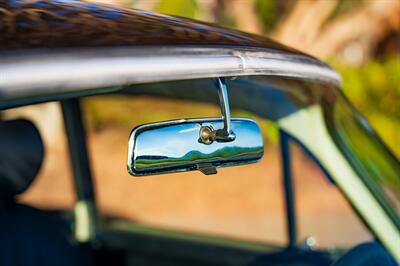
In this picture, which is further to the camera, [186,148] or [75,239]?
[75,239]

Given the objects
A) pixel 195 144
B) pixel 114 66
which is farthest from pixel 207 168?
pixel 114 66

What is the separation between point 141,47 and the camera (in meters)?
1.38

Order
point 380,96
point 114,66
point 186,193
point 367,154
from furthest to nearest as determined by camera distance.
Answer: point 380,96, point 186,193, point 367,154, point 114,66

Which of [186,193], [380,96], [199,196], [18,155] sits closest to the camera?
[18,155]

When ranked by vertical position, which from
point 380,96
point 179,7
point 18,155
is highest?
point 179,7

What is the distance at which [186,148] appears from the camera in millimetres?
1443

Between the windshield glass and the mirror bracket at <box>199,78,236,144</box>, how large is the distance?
0.72 metres

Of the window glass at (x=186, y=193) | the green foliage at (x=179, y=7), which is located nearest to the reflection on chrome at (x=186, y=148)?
the window glass at (x=186, y=193)

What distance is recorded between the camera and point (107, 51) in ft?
4.32

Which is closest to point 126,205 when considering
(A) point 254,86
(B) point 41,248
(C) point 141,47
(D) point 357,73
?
(D) point 357,73

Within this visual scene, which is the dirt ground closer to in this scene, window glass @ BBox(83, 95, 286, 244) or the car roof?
window glass @ BBox(83, 95, 286, 244)

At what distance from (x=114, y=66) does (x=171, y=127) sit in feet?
0.65

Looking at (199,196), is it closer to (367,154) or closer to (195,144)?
(367,154)

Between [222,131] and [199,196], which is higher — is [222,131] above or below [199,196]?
below
